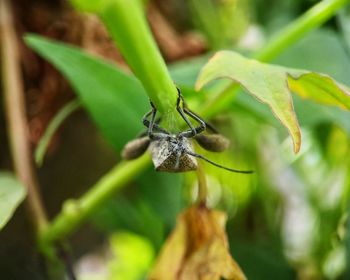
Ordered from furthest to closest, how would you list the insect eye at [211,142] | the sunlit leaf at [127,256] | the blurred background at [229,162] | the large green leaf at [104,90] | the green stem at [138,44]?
the sunlit leaf at [127,256] < the blurred background at [229,162] < the large green leaf at [104,90] < the insect eye at [211,142] < the green stem at [138,44]

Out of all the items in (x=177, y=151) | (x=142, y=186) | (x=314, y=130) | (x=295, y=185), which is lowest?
(x=295, y=185)

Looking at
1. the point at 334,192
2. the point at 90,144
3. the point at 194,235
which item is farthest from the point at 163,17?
the point at 194,235

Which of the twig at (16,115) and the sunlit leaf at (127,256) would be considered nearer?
the twig at (16,115)

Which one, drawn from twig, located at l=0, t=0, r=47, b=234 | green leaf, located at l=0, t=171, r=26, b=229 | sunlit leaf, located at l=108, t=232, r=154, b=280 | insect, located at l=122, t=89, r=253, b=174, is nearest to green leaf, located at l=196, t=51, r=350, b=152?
insect, located at l=122, t=89, r=253, b=174

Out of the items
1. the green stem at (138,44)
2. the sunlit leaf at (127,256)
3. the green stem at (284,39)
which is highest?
the green stem at (138,44)

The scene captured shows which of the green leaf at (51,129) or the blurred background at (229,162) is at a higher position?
the green leaf at (51,129)

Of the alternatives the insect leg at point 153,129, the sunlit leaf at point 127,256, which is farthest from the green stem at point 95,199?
the sunlit leaf at point 127,256

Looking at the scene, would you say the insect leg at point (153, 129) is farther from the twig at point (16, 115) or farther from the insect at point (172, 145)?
the twig at point (16, 115)

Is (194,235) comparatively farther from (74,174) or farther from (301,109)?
(74,174)
